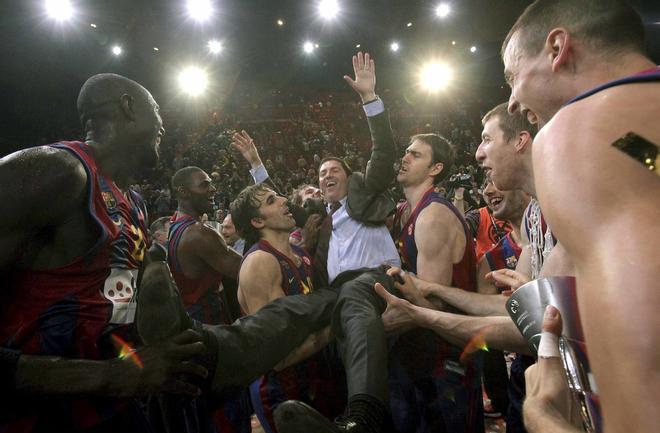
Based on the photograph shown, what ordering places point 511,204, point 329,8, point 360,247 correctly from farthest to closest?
point 329,8
point 511,204
point 360,247

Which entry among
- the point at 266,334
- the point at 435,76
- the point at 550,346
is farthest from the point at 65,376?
the point at 435,76

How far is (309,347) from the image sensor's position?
8.32ft

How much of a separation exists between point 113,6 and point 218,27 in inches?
190

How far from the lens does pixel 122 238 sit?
1884 mm

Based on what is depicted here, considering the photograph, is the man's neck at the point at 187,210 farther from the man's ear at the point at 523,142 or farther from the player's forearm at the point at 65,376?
the man's ear at the point at 523,142

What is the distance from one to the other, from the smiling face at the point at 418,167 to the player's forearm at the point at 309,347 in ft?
4.46

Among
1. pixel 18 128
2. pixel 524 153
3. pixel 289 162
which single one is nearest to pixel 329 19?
pixel 289 162

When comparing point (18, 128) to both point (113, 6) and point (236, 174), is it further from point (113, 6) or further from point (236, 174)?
point (236, 174)

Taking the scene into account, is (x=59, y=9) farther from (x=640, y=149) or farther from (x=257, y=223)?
(x=640, y=149)

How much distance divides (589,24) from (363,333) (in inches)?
63.3

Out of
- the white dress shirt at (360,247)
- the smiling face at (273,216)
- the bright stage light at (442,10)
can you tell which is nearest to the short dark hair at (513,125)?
the white dress shirt at (360,247)

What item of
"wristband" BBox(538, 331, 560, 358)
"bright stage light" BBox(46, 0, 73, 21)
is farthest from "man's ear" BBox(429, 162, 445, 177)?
"bright stage light" BBox(46, 0, 73, 21)

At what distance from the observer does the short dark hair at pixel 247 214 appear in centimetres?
343

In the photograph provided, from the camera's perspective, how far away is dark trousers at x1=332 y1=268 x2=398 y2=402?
6.39ft
